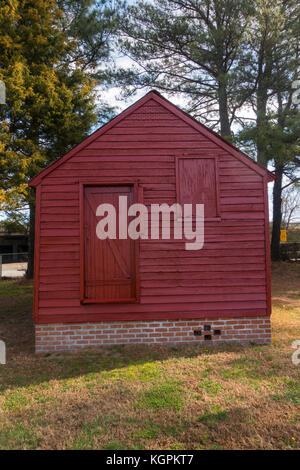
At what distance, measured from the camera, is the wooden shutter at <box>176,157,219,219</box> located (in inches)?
239

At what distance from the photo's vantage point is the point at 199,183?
6.11 metres

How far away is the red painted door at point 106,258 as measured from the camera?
19.5 feet

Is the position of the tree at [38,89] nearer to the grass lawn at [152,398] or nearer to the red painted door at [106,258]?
the red painted door at [106,258]

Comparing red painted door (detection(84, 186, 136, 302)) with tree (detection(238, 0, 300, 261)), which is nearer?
red painted door (detection(84, 186, 136, 302))

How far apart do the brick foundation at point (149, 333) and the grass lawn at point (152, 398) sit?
8.1 inches

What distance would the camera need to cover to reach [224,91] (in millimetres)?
12945

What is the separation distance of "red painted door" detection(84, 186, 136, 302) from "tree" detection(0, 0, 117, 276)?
4583mm
